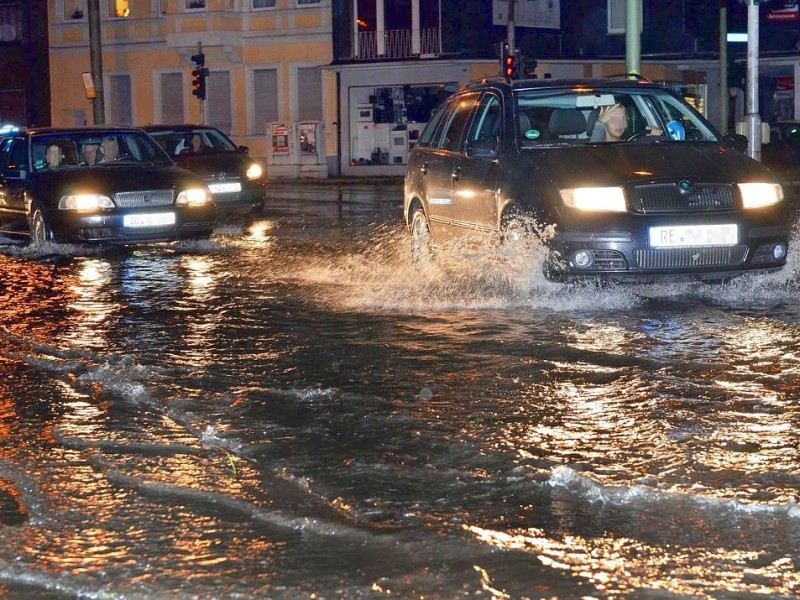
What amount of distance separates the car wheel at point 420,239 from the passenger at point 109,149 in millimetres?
5263

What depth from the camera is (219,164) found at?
21859 mm

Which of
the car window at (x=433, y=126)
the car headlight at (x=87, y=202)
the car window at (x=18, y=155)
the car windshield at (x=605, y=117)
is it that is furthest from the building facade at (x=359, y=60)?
the car windshield at (x=605, y=117)

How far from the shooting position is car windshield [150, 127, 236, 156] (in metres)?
22.9

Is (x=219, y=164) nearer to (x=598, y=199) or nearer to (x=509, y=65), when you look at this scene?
(x=509, y=65)

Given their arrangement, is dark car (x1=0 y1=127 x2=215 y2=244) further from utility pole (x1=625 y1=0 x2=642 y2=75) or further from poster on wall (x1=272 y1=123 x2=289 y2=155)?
poster on wall (x1=272 y1=123 x2=289 y2=155)

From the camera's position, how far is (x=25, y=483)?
5.42 m

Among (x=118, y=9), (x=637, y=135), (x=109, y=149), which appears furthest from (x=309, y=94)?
(x=637, y=135)

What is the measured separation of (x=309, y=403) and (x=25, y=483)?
178cm

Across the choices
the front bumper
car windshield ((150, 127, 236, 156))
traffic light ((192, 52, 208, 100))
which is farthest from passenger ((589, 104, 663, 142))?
traffic light ((192, 52, 208, 100))

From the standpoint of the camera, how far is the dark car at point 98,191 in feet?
→ 51.3

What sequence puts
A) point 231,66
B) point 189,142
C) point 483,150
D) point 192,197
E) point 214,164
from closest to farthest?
point 483,150 < point 192,197 < point 214,164 < point 189,142 < point 231,66

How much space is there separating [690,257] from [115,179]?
7.91 metres

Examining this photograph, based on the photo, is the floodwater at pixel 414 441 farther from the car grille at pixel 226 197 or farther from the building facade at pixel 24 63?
the building facade at pixel 24 63

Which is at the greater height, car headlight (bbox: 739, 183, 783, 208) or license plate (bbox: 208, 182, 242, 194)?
car headlight (bbox: 739, 183, 783, 208)
